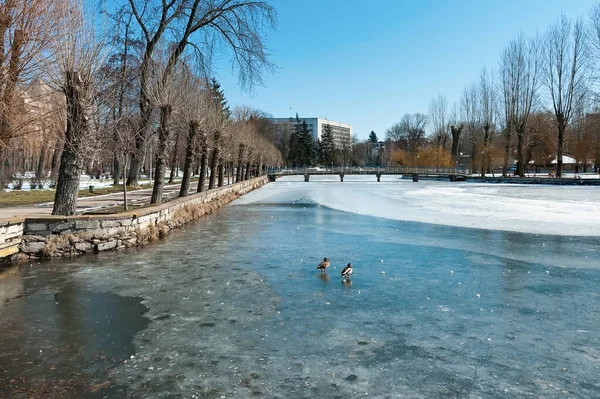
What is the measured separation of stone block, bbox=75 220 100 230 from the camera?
10227 millimetres

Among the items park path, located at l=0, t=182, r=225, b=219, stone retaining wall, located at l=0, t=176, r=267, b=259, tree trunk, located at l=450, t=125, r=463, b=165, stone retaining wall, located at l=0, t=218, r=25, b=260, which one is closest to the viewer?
stone retaining wall, located at l=0, t=218, r=25, b=260

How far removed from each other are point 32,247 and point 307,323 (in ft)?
23.9

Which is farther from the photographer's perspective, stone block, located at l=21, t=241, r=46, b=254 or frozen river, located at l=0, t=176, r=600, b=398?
stone block, located at l=21, t=241, r=46, b=254

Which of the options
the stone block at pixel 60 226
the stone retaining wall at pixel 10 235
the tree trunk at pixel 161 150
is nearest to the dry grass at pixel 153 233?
the stone block at pixel 60 226

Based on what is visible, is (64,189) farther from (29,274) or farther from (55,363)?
(55,363)

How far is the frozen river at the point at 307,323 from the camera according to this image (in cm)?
393

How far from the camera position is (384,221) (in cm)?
1623

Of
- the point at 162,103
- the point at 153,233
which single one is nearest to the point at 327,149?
the point at 162,103

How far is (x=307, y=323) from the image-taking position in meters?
5.52

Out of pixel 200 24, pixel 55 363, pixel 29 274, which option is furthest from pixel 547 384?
pixel 200 24

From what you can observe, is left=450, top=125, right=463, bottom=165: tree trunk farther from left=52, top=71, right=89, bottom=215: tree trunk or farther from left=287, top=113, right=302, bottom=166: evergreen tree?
left=52, top=71, right=89, bottom=215: tree trunk

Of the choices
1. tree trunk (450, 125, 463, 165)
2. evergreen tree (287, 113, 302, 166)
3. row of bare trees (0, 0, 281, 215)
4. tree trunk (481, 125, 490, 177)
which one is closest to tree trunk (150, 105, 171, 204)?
row of bare trees (0, 0, 281, 215)

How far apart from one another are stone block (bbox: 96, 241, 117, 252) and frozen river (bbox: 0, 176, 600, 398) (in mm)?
654

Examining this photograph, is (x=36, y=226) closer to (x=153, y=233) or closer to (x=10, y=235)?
(x=10, y=235)
